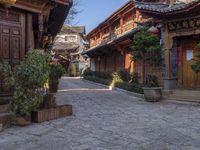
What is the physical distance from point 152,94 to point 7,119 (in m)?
7.96

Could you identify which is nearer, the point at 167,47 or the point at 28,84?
the point at 28,84

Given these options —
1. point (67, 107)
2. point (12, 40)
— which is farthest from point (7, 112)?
point (12, 40)

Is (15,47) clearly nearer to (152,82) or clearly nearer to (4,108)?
(4,108)

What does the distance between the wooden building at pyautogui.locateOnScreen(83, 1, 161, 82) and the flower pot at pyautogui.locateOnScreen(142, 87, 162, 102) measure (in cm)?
258

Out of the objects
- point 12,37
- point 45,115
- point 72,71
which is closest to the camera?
point 45,115

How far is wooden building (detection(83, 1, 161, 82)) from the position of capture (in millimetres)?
21728

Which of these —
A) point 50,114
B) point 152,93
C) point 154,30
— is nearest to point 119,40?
point 154,30

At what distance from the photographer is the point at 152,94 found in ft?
51.2

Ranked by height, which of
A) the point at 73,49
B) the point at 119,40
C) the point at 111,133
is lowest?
the point at 111,133

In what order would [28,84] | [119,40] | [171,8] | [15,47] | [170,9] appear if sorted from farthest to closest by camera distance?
[119,40] → [171,8] → [170,9] → [15,47] → [28,84]

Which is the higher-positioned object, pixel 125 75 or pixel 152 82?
pixel 125 75

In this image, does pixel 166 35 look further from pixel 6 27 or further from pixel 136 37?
pixel 6 27

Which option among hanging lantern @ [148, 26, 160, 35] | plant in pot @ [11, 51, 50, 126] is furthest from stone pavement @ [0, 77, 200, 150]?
hanging lantern @ [148, 26, 160, 35]

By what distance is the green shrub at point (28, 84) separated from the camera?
923 centimetres
